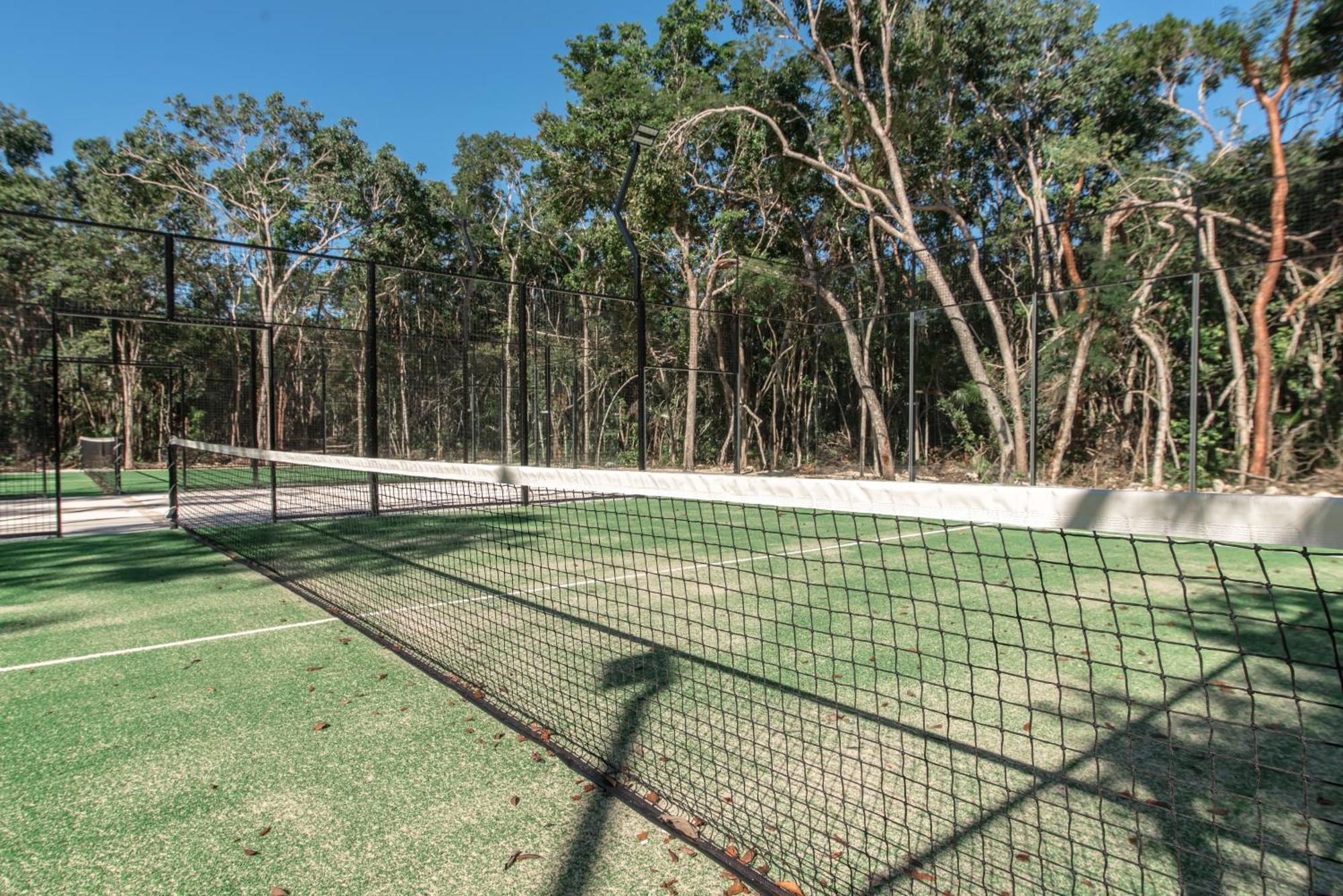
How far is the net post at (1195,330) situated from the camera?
9711mm

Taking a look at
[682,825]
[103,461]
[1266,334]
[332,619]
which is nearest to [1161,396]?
[1266,334]

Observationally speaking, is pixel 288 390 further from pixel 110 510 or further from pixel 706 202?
pixel 706 202

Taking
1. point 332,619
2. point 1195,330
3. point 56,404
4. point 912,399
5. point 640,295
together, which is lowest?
point 332,619

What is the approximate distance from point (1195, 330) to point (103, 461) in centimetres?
2028

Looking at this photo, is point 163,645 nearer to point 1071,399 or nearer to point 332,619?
point 332,619

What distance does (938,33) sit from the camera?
1622 centimetres

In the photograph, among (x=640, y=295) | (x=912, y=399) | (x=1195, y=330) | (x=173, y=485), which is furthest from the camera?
(x=912, y=399)

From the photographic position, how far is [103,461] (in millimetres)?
14859

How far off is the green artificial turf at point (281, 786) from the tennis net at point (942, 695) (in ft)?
0.77

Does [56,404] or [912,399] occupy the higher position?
[912,399]

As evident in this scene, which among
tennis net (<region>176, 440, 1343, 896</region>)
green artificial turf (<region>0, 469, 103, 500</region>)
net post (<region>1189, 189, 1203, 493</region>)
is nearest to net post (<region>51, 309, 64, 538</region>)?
tennis net (<region>176, 440, 1343, 896</region>)

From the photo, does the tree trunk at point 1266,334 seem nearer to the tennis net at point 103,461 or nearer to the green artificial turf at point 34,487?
the tennis net at point 103,461

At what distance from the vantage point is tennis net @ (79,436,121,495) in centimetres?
1362

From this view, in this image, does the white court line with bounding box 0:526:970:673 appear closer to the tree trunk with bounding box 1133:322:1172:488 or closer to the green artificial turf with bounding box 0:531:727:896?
the green artificial turf with bounding box 0:531:727:896
